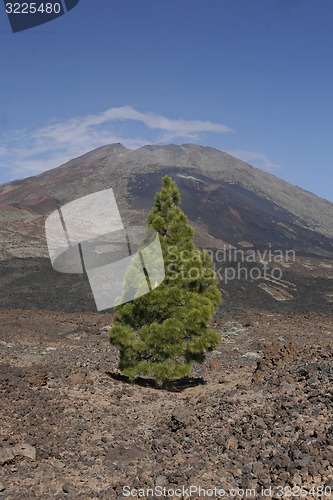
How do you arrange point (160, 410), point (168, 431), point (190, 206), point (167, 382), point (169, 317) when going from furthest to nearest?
1. point (190, 206)
2. point (167, 382)
3. point (169, 317)
4. point (160, 410)
5. point (168, 431)

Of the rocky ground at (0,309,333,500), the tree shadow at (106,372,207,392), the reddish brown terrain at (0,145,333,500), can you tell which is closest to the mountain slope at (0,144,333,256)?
the reddish brown terrain at (0,145,333,500)

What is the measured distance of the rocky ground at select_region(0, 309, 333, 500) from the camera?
5.89 metres

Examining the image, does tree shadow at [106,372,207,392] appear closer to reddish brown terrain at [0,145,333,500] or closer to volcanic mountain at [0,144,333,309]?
reddish brown terrain at [0,145,333,500]

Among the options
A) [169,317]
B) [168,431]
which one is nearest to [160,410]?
[168,431]

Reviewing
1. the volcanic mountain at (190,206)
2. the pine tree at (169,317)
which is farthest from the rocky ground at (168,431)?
the volcanic mountain at (190,206)

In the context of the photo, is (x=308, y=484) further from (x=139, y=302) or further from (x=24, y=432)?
(x=139, y=302)

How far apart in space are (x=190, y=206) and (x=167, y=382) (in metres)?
62.4

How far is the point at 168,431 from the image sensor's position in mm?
8516

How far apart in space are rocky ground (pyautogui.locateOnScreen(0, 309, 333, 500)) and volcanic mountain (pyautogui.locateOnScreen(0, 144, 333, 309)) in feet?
57.0

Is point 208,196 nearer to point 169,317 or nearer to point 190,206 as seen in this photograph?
point 190,206

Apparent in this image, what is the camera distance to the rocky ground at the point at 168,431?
589cm

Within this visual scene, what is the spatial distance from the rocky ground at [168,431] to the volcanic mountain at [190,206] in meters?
17.4

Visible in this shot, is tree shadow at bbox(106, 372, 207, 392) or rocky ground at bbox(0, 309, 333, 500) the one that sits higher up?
rocky ground at bbox(0, 309, 333, 500)

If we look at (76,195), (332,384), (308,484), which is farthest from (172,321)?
(76,195)
